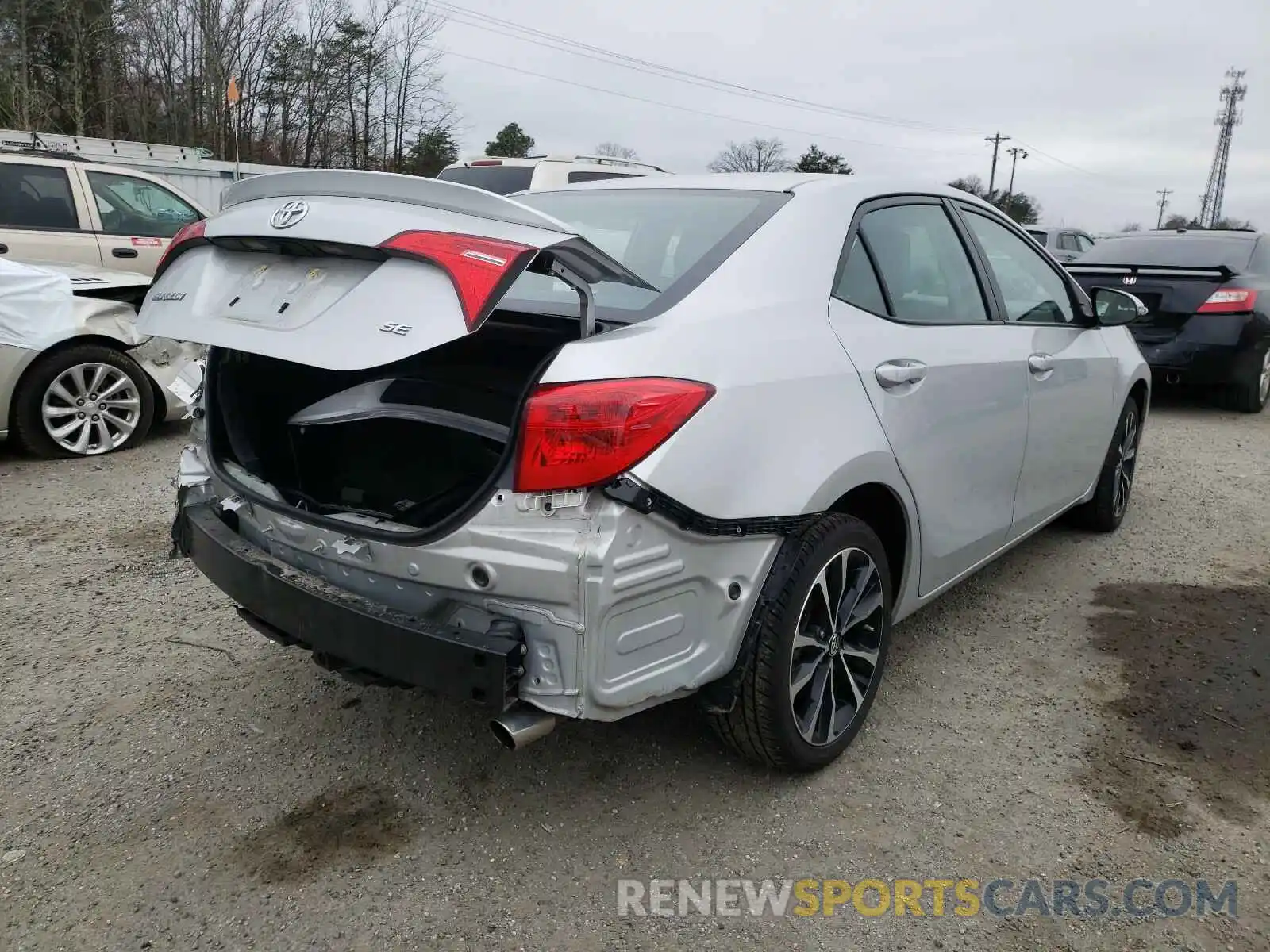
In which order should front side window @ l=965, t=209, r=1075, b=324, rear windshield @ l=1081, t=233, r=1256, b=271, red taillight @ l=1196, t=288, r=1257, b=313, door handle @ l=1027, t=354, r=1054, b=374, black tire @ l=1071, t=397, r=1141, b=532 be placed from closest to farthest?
door handle @ l=1027, t=354, r=1054, b=374 < front side window @ l=965, t=209, r=1075, b=324 < black tire @ l=1071, t=397, r=1141, b=532 < red taillight @ l=1196, t=288, r=1257, b=313 < rear windshield @ l=1081, t=233, r=1256, b=271

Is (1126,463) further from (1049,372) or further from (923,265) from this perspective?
(923,265)

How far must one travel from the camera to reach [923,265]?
3.11 meters

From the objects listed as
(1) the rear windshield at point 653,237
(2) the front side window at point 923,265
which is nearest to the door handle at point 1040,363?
(2) the front side window at point 923,265

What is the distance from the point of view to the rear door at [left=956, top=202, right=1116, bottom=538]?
352 cm

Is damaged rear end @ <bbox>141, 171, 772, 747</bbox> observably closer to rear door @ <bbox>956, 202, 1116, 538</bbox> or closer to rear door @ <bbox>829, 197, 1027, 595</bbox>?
rear door @ <bbox>829, 197, 1027, 595</bbox>

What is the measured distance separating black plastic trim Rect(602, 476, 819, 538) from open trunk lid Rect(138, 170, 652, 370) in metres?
0.40

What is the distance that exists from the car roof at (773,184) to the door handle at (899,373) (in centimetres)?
56

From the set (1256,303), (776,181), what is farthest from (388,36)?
(776,181)

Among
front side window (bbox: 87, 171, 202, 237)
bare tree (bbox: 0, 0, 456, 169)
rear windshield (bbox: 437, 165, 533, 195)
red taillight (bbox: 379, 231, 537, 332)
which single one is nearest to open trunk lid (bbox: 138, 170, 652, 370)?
red taillight (bbox: 379, 231, 537, 332)

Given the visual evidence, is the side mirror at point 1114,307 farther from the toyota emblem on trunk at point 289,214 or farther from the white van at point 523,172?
the white van at point 523,172

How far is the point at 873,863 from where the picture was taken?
7.61 feet

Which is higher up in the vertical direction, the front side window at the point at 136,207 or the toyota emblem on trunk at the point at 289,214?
the front side window at the point at 136,207

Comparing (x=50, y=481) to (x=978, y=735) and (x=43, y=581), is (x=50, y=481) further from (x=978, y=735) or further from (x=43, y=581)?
(x=978, y=735)

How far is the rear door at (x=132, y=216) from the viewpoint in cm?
787
